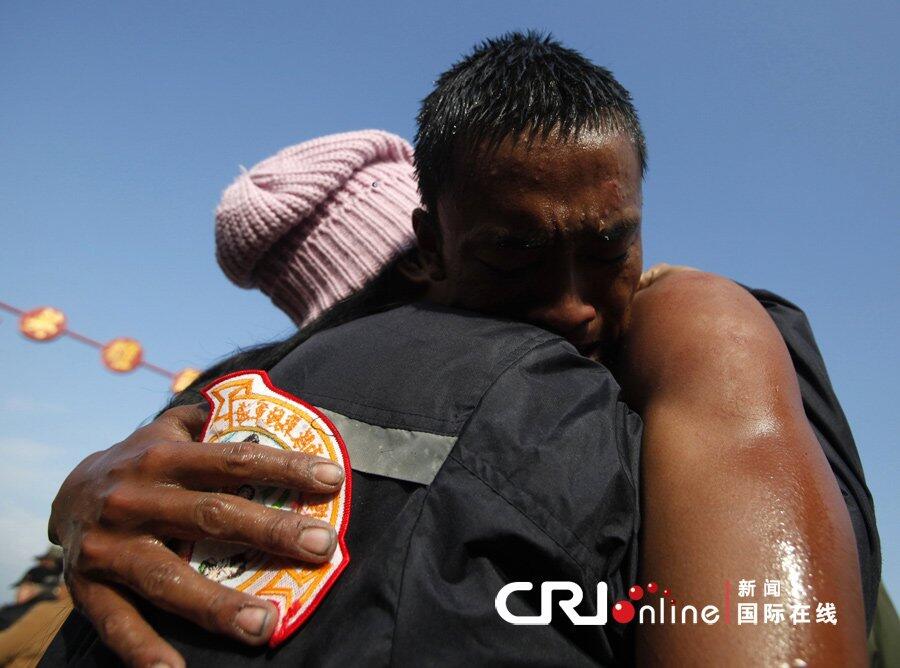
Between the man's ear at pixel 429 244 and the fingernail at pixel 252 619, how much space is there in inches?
37.2

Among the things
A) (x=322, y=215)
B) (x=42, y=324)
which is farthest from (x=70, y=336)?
(x=322, y=215)

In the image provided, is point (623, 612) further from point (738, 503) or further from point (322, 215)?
point (322, 215)

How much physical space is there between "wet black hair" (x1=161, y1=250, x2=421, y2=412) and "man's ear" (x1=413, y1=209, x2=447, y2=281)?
0.12 meters

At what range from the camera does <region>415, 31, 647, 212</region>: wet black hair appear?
161 centimetres

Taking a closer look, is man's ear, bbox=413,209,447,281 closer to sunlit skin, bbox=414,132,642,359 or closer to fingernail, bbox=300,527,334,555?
sunlit skin, bbox=414,132,642,359

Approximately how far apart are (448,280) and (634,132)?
584mm

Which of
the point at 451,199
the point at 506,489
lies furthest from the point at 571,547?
the point at 451,199

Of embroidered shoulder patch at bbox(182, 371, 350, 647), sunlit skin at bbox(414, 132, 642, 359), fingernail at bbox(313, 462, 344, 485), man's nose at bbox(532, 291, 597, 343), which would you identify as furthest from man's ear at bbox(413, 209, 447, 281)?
fingernail at bbox(313, 462, 344, 485)

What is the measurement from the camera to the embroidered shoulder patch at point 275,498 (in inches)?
43.8

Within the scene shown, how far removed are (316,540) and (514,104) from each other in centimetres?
103

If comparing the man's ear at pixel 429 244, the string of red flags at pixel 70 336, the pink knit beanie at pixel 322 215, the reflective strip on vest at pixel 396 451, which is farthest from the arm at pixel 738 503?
the string of red flags at pixel 70 336

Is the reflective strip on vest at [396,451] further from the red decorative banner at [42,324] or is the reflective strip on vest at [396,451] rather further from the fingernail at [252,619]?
the red decorative banner at [42,324]

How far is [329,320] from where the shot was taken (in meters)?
2.00

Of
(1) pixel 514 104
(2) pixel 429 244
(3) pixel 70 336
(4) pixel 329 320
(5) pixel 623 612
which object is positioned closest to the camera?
(5) pixel 623 612
